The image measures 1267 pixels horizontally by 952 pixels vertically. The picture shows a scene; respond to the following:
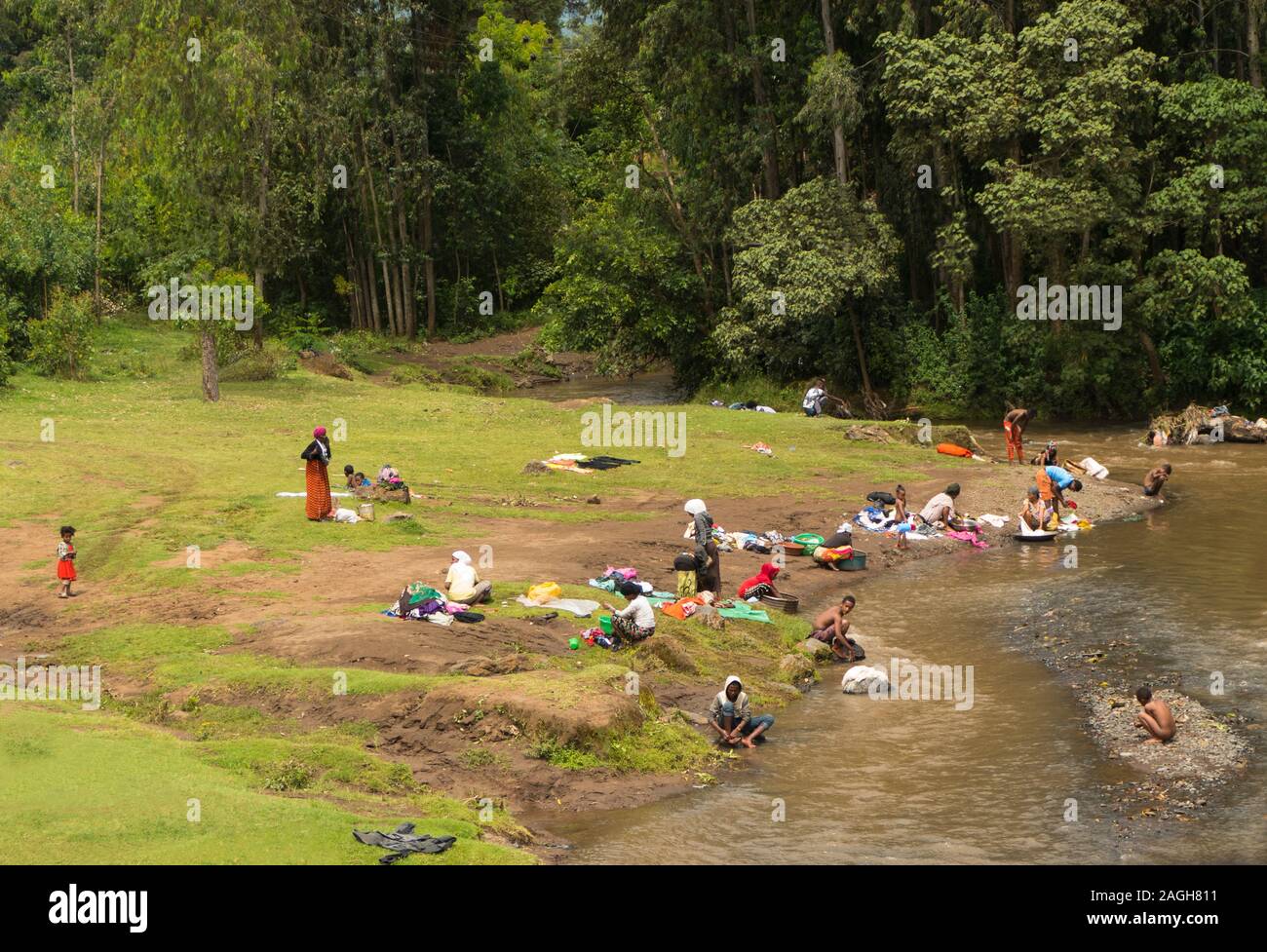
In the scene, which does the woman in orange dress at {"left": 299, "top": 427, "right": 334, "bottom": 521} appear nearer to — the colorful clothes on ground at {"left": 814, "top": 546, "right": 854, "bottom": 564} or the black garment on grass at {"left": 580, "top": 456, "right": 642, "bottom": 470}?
the black garment on grass at {"left": 580, "top": 456, "right": 642, "bottom": 470}

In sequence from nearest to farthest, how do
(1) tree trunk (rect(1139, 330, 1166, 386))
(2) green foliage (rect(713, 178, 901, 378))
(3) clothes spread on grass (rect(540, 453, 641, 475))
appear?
(3) clothes spread on grass (rect(540, 453, 641, 475)), (1) tree trunk (rect(1139, 330, 1166, 386)), (2) green foliage (rect(713, 178, 901, 378))

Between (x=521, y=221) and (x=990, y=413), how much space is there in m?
34.4

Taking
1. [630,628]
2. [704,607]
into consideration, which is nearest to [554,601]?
[630,628]

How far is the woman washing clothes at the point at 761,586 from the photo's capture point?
2383 cm

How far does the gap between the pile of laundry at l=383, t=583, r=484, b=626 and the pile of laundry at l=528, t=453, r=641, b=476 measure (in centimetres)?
1269

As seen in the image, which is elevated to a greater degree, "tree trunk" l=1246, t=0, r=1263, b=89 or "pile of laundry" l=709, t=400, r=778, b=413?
"tree trunk" l=1246, t=0, r=1263, b=89

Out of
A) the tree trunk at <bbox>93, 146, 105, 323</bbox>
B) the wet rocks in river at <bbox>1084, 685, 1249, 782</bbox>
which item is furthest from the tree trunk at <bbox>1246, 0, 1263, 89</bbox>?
the tree trunk at <bbox>93, 146, 105, 323</bbox>

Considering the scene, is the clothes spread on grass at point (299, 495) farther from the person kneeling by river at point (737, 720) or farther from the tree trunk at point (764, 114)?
the tree trunk at point (764, 114)

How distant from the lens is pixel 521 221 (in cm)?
7431

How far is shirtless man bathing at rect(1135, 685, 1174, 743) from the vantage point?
16859 mm

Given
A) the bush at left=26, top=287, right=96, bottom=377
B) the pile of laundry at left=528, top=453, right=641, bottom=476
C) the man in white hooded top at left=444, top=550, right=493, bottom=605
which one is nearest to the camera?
the man in white hooded top at left=444, top=550, right=493, bottom=605

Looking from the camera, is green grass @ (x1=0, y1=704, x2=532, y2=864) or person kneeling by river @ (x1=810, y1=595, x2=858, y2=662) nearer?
green grass @ (x1=0, y1=704, x2=532, y2=864)
